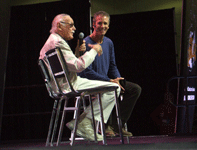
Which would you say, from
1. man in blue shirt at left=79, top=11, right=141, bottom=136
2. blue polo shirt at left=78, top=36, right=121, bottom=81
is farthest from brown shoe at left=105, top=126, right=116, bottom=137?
blue polo shirt at left=78, top=36, right=121, bottom=81

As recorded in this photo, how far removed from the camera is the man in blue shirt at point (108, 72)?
2.88m

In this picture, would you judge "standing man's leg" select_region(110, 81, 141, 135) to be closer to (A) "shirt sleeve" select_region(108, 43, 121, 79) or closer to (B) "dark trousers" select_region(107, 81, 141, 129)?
(B) "dark trousers" select_region(107, 81, 141, 129)

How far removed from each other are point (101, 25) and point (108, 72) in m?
0.57

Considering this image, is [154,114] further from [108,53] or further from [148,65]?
[108,53]

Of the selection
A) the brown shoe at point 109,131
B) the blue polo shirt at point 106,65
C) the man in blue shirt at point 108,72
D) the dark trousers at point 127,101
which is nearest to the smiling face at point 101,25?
the man in blue shirt at point 108,72

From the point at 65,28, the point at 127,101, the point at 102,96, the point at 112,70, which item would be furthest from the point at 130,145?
the point at 112,70

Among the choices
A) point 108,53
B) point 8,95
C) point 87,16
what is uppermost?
point 87,16

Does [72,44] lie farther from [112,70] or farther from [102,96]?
[102,96]

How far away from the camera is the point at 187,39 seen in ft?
15.6

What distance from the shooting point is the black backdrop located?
4.68 metres

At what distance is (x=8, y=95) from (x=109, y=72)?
88.6 inches

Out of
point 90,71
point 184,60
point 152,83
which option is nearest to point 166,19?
point 184,60

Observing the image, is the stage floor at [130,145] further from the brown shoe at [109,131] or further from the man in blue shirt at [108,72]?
the man in blue shirt at [108,72]

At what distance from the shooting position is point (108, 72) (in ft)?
10.7
